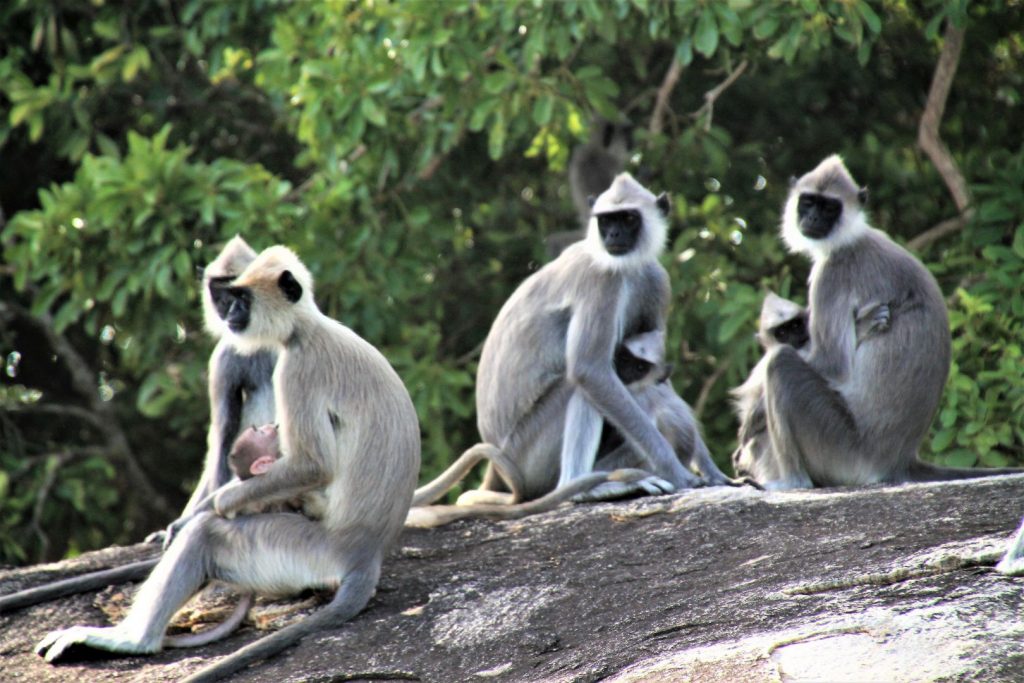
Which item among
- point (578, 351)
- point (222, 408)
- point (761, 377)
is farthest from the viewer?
point (578, 351)

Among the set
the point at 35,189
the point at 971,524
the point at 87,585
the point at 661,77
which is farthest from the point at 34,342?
the point at 971,524

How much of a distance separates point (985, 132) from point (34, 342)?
665 centimetres

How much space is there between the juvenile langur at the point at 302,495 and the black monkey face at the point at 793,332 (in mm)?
2057

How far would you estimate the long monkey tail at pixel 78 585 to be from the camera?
5285 millimetres

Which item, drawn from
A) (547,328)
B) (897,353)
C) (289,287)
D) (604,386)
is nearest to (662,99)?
(547,328)

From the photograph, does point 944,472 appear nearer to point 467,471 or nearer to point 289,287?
point 467,471

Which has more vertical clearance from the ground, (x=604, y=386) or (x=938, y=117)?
(x=938, y=117)

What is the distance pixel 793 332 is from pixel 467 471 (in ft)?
4.89

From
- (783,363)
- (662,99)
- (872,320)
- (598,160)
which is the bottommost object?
(783,363)

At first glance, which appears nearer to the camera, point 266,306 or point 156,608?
point 156,608

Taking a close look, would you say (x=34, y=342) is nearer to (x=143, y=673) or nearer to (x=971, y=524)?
(x=143, y=673)

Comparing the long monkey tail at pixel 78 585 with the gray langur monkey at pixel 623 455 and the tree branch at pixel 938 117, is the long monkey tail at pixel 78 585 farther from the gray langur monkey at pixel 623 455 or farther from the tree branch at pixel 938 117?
the tree branch at pixel 938 117

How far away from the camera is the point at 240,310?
4879 millimetres

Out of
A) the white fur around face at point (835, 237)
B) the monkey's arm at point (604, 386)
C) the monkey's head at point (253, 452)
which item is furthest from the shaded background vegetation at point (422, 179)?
the monkey's head at point (253, 452)
